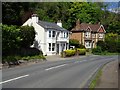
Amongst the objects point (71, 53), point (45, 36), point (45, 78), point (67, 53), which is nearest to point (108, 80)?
point (45, 78)

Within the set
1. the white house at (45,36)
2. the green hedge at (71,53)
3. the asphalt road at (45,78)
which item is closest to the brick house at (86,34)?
the green hedge at (71,53)

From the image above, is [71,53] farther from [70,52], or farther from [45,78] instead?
[45,78]

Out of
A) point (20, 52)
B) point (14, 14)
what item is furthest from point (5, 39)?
point (14, 14)

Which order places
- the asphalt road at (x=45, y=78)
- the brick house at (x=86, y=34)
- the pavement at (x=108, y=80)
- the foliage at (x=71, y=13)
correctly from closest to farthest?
the pavement at (x=108, y=80)
the asphalt road at (x=45, y=78)
the brick house at (x=86, y=34)
the foliage at (x=71, y=13)

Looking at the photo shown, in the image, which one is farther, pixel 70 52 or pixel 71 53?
pixel 71 53

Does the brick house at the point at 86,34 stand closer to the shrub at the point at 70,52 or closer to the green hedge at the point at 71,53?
the green hedge at the point at 71,53

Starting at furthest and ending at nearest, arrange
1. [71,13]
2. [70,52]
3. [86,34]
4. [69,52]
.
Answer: [71,13]
[86,34]
[70,52]
[69,52]

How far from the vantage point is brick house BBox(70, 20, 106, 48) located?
84.6 meters

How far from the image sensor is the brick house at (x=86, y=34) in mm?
84562

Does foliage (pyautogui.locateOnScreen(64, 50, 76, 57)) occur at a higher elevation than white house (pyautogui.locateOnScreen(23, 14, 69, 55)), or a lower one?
lower

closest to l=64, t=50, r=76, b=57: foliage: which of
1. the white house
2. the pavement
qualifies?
the white house

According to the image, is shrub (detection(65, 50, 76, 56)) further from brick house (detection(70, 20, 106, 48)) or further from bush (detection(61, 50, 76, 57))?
brick house (detection(70, 20, 106, 48))

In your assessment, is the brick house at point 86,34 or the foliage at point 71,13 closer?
the brick house at point 86,34

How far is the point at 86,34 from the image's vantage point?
86250 mm
